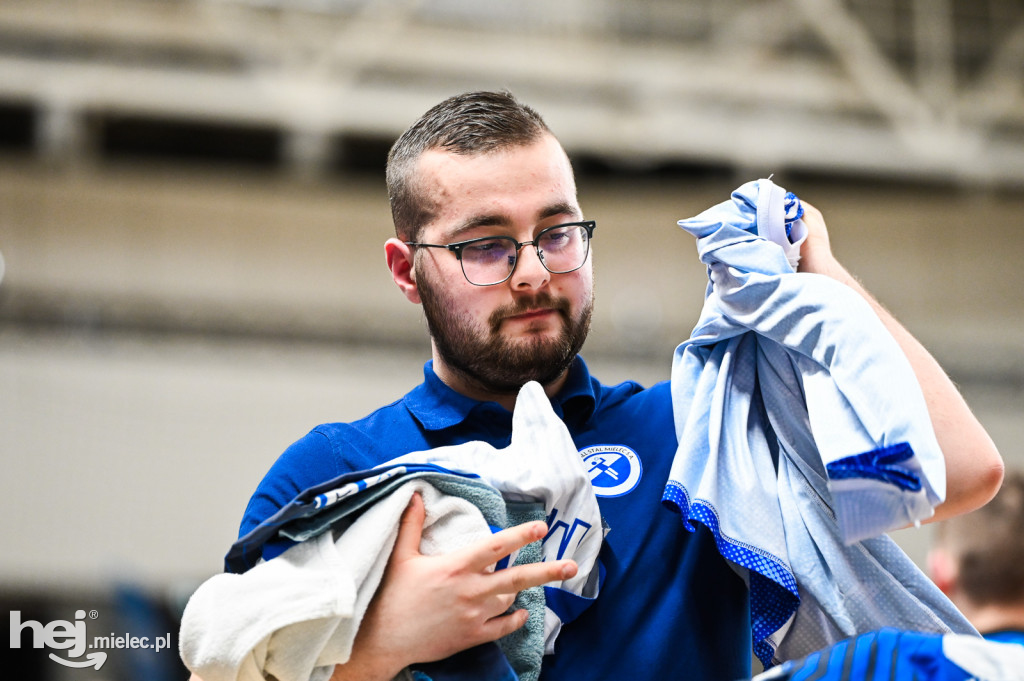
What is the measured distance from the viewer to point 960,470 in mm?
1301

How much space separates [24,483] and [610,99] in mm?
5815

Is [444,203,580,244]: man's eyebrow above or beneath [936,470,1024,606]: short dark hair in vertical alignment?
above

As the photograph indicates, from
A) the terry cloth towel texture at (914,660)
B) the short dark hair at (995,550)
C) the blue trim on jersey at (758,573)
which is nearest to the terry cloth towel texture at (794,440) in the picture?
the blue trim on jersey at (758,573)

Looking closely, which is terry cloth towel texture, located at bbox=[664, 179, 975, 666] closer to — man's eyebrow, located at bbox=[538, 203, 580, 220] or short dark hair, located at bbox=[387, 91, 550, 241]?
A: man's eyebrow, located at bbox=[538, 203, 580, 220]

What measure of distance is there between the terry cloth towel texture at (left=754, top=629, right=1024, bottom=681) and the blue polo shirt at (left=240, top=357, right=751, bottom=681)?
1.15 feet

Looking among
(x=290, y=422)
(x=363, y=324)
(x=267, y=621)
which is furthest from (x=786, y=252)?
(x=363, y=324)

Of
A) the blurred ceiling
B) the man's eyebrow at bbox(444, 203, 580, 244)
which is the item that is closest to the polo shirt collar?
the man's eyebrow at bbox(444, 203, 580, 244)

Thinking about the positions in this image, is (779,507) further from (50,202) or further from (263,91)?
(50,202)

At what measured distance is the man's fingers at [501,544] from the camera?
1.19 meters

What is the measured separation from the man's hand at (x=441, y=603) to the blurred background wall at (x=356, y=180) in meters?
6.78

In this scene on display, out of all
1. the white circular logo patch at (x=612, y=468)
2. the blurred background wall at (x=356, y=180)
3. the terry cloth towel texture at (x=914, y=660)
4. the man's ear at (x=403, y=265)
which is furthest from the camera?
the blurred background wall at (x=356, y=180)

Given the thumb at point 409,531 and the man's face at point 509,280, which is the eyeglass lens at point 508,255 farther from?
the thumb at point 409,531

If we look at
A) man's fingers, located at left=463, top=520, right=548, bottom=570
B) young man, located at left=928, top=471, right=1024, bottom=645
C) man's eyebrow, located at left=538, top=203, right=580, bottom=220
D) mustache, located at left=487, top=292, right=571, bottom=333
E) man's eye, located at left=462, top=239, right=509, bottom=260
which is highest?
man's eyebrow, located at left=538, top=203, right=580, bottom=220

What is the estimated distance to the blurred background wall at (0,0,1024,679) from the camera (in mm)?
8008
